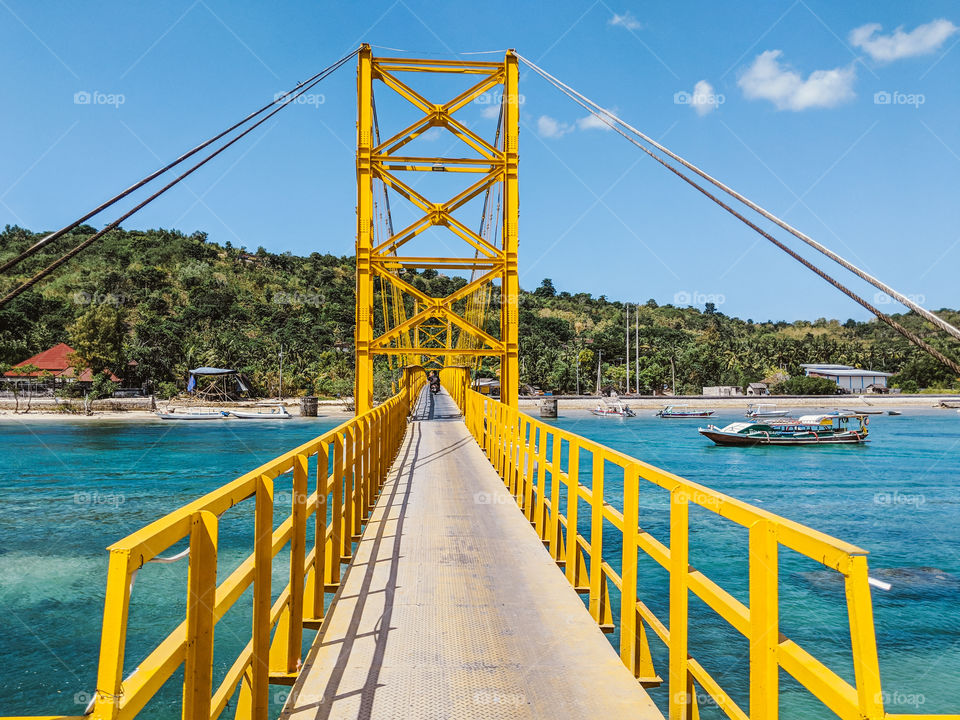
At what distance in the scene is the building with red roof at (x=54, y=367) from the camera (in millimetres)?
55375

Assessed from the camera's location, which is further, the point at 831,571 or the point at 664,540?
the point at 664,540

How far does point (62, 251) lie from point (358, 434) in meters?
96.5

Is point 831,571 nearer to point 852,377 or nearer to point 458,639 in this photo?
point 458,639

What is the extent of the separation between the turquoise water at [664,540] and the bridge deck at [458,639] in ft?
6.35

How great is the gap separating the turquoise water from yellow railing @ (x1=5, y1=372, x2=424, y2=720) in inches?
134

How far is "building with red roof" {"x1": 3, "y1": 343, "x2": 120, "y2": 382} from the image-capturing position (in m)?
55.4

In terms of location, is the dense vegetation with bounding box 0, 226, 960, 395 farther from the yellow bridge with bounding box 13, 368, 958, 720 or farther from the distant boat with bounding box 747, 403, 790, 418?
the yellow bridge with bounding box 13, 368, 958, 720

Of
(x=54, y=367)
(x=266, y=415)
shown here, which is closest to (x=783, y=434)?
(x=266, y=415)

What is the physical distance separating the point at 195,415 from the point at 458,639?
5070cm

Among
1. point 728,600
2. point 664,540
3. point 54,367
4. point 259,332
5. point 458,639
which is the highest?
point 259,332

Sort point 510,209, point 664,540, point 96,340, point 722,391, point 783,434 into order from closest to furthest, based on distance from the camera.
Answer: point 510,209, point 664,540, point 783,434, point 96,340, point 722,391

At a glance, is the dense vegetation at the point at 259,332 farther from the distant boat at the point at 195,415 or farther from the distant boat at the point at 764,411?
the distant boat at the point at 764,411

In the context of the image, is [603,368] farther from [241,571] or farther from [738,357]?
[241,571]

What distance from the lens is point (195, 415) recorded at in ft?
162
